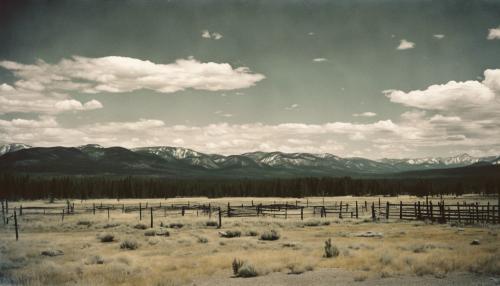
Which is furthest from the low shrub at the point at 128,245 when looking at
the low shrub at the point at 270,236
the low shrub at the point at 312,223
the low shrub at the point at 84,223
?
the low shrub at the point at 312,223

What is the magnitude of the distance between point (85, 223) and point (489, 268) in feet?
121

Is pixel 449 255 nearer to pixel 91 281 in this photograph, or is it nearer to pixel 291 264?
pixel 291 264

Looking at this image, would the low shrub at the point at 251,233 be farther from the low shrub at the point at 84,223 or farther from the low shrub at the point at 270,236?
the low shrub at the point at 84,223

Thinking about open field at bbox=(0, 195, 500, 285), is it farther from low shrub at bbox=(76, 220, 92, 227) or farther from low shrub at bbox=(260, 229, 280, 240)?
low shrub at bbox=(76, 220, 92, 227)

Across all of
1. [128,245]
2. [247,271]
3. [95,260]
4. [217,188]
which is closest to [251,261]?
[247,271]

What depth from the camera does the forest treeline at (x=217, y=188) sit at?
5025 inches

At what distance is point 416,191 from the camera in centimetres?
13600

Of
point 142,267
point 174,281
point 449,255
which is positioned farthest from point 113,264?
point 449,255

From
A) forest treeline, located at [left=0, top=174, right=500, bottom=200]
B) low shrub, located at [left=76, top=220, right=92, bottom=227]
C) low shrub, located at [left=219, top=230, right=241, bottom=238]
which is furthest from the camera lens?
forest treeline, located at [left=0, top=174, right=500, bottom=200]

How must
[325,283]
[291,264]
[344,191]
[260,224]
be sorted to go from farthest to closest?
[344,191] → [260,224] → [291,264] → [325,283]

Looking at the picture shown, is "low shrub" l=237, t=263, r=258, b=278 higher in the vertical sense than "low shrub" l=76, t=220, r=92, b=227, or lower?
higher

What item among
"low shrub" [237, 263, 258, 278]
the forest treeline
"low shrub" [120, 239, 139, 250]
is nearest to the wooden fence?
"low shrub" [120, 239, 139, 250]

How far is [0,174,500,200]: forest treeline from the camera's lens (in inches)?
5025

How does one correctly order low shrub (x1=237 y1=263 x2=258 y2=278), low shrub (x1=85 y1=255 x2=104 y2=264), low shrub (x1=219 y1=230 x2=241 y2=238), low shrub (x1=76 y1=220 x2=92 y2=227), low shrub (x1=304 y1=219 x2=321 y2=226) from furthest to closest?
low shrub (x1=76 y1=220 x2=92 y2=227), low shrub (x1=304 y1=219 x2=321 y2=226), low shrub (x1=219 y1=230 x2=241 y2=238), low shrub (x1=85 y1=255 x2=104 y2=264), low shrub (x1=237 y1=263 x2=258 y2=278)
